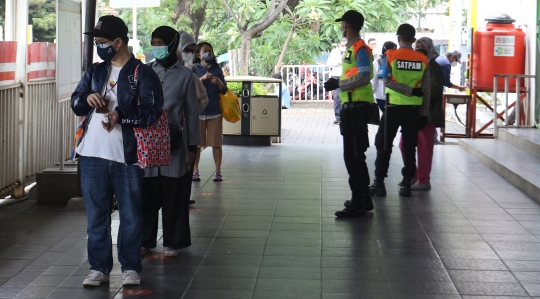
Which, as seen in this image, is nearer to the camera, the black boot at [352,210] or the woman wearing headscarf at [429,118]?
the black boot at [352,210]

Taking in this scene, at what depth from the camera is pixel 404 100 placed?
29.0 ft

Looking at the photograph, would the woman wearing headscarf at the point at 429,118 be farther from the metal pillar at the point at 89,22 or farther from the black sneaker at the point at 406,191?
the metal pillar at the point at 89,22

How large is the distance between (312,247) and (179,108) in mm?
1576

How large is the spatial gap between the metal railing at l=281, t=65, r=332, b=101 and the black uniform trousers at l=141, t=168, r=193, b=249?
758 inches

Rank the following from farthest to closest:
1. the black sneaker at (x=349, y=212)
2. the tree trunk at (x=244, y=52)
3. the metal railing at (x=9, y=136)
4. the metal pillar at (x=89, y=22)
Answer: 1. the tree trunk at (x=244, y=52)
2. the metal railing at (x=9, y=136)
3. the metal pillar at (x=89, y=22)
4. the black sneaker at (x=349, y=212)

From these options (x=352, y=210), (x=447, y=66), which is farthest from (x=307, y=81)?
(x=352, y=210)

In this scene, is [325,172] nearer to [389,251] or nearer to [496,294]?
[389,251]

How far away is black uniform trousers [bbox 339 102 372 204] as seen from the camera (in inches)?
303

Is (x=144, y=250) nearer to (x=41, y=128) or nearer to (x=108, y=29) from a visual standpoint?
(x=108, y=29)

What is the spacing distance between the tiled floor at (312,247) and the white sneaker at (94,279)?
5 centimetres

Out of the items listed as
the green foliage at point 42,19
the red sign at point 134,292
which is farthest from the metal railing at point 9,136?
the red sign at point 134,292

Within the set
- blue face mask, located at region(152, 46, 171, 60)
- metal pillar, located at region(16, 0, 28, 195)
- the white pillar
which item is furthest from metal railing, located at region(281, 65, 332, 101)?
blue face mask, located at region(152, 46, 171, 60)

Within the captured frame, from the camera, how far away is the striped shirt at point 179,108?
237 inches

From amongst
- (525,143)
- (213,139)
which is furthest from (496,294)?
(525,143)
